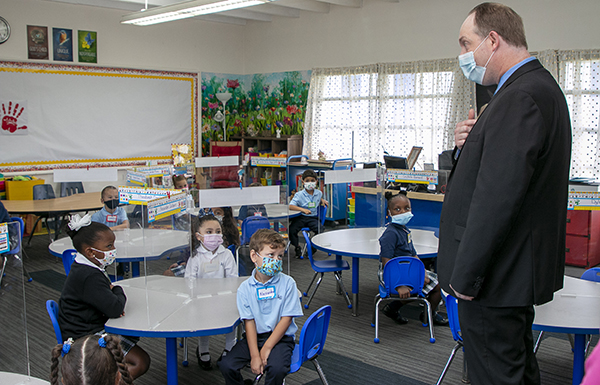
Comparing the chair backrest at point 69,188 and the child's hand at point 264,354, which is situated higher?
the chair backrest at point 69,188

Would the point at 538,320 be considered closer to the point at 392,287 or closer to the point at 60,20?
the point at 392,287

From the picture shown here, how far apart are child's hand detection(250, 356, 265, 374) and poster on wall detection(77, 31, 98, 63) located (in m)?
7.29

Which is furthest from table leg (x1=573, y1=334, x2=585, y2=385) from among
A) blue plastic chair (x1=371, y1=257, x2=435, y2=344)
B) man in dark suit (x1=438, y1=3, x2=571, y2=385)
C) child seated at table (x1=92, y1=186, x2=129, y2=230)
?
child seated at table (x1=92, y1=186, x2=129, y2=230)

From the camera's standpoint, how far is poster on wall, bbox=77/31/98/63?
816 centimetres

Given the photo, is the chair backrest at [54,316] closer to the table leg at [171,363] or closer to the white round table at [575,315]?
the table leg at [171,363]

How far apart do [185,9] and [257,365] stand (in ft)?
16.9

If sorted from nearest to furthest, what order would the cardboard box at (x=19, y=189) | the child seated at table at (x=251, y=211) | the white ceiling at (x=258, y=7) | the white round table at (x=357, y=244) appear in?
the child seated at table at (x=251, y=211) → the white round table at (x=357, y=244) → the cardboard box at (x=19, y=189) → the white ceiling at (x=258, y=7)

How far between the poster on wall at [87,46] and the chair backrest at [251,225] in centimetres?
642

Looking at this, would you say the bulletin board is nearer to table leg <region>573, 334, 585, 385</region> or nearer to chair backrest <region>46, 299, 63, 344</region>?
chair backrest <region>46, 299, 63, 344</region>

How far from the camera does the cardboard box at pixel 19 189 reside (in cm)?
722

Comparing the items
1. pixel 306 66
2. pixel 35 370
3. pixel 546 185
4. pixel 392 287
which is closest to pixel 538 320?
pixel 546 185

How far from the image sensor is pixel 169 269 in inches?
112

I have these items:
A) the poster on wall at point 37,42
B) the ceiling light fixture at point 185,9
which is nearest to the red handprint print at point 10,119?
the poster on wall at point 37,42

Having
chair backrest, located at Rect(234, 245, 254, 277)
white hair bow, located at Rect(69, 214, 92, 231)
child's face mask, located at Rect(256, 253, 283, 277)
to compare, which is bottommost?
chair backrest, located at Rect(234, 245, 254, 277)
